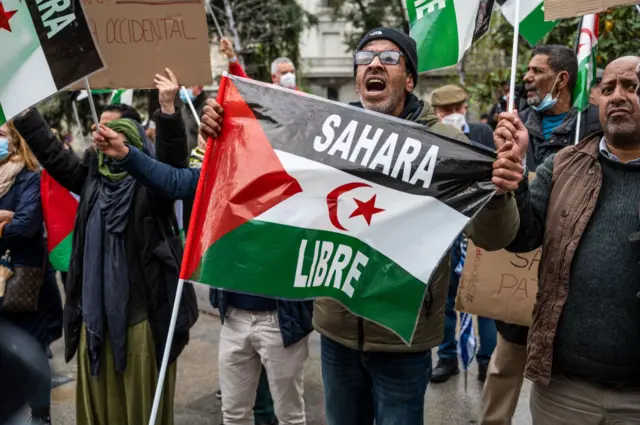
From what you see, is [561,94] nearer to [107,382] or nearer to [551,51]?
[551,51]

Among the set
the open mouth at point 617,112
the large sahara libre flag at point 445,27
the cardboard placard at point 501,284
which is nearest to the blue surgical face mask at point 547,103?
the large sahara libre flag at point 445,27

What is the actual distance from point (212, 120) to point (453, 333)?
348 cm

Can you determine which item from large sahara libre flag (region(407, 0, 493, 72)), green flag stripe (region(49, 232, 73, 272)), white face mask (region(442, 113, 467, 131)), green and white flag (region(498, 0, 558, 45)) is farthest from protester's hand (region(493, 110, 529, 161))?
white face mask (region(442, 113, 467, 131))

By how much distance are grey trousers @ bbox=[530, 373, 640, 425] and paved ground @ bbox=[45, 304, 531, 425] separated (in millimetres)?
2187

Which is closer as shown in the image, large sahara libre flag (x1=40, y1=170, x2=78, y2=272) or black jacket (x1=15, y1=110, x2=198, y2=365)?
black jacket (x1=15, y1=110, x2=198, y2=365)

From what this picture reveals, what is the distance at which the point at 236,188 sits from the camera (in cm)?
268

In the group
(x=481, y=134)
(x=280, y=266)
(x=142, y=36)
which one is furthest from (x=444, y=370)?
(x=142, y=36)

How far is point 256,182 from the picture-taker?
2676mm

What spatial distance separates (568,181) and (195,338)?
4.66 m

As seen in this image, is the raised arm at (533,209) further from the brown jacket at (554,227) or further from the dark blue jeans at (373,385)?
the dark blue jeans at (373,385)

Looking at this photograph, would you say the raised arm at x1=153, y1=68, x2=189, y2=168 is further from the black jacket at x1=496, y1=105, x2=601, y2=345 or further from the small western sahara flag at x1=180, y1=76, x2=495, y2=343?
the black jacket at x1=496, y1=105, x2=601, y2=345

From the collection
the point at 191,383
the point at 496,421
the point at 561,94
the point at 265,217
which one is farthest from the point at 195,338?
the point at 265,217

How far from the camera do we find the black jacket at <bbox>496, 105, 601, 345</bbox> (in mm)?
3916

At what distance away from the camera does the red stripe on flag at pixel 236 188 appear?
2.67 meters
